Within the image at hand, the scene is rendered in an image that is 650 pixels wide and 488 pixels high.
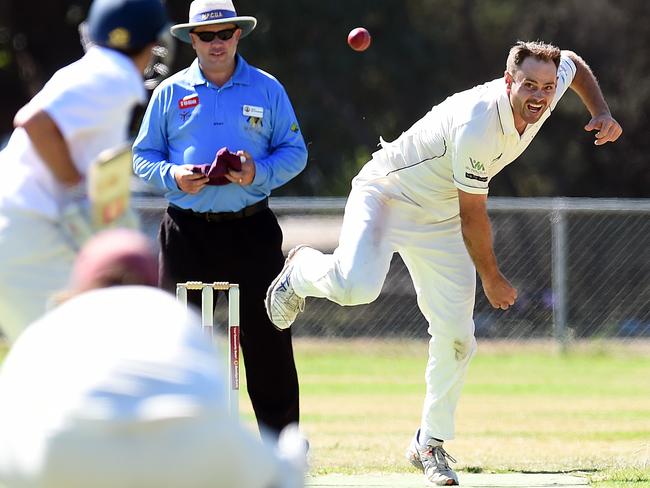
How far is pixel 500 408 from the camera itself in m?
11.1

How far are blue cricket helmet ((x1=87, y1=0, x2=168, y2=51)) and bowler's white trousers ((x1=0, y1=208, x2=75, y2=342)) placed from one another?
0.59m

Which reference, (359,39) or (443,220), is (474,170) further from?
(359,39)

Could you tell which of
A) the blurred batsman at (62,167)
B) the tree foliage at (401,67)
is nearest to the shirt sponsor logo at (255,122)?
the blurred batsman at (62,167)

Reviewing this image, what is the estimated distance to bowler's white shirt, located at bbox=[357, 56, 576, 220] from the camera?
627 cm

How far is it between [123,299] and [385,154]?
153 inches

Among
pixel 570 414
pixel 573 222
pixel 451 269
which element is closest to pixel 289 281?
pixel 451 269

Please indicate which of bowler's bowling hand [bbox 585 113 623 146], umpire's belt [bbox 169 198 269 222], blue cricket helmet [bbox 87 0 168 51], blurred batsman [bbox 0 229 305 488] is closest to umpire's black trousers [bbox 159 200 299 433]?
umpire's belt [bbox 169 198 269 222]

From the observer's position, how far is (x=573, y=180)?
26125 mm

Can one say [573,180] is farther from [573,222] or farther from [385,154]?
[385,154]

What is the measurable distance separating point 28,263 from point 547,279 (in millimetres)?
12439

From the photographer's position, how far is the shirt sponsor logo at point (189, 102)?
6629 mm

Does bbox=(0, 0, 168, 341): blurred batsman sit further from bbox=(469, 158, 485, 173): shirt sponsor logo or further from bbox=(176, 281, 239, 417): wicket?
bbox=(469, 158, 485, 173): shirt sponsor logo

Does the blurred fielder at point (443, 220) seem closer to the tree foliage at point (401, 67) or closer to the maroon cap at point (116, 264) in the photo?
the maroon cap at point (116, 264)

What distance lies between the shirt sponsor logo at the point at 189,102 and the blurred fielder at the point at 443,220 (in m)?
0.91
